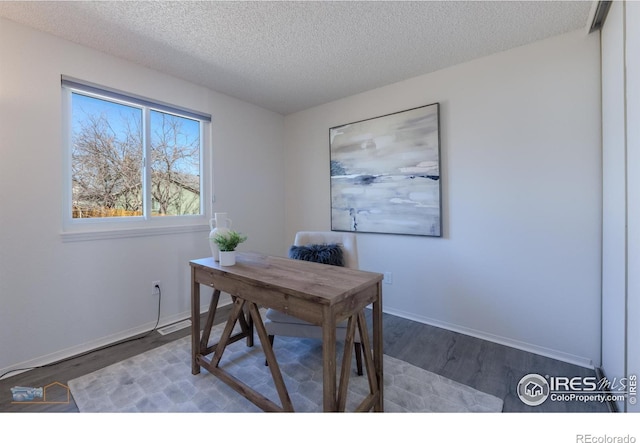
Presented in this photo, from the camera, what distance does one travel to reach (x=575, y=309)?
6.41 ft

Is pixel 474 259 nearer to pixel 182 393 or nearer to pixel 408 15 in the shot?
pixel 408 15

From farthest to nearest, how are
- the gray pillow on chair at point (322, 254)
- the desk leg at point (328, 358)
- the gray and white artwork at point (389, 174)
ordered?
the gray and white artwork at point (389, 174), the gray pillow on chair at point (322, 254), the desk leg at point (328, 358)

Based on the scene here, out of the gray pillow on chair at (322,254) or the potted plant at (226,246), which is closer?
the potted plant at (226,246)

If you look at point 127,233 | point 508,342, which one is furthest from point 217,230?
point 508,342

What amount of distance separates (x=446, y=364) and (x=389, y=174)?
5.77 feet

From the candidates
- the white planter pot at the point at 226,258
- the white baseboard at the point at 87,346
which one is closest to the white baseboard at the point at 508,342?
the white planter pot at the point at 226,258

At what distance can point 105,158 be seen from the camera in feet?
7.60

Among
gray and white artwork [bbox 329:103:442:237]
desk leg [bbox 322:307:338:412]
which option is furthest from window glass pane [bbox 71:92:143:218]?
desk leg [bbox 322:307:338:412]

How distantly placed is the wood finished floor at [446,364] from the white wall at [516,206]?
172mm

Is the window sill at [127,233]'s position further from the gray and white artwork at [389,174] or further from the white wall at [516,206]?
the white wall at [516,206]

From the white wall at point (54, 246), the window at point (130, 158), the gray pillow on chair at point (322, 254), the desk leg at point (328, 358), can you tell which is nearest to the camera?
the desk leg at point (328, 358)

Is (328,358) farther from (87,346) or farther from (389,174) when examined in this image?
(87,346)

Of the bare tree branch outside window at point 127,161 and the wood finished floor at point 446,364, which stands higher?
the bare tree branch outside window at point 127,161

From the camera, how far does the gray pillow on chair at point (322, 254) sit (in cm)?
206
